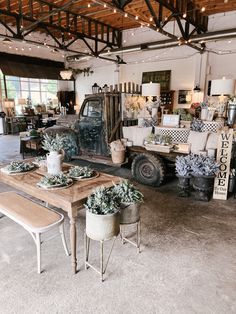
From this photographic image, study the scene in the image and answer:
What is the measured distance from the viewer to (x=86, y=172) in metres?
2.69

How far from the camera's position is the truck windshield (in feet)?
16.9

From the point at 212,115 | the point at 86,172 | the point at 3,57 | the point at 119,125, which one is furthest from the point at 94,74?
the point at 86,172

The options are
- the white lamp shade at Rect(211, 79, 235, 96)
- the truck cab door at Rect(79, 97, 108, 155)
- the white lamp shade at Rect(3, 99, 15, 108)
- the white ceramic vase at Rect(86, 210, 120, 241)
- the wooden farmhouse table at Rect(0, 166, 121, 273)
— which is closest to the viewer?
the white ceramic vase at Rect(86, 210, 120, 241)

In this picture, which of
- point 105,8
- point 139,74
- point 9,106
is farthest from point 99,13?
point 9,106

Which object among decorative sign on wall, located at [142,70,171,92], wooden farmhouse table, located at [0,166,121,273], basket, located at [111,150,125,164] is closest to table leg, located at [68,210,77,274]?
wooden farmhouse table, located at [0,166,121,273]

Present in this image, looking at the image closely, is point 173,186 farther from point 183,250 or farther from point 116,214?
point 116,214

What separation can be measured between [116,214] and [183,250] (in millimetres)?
1030

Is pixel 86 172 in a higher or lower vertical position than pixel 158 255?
higher

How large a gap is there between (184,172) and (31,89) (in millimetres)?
11347

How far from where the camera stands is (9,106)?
37.1 feet

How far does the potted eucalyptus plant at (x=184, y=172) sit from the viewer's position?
12.6ft

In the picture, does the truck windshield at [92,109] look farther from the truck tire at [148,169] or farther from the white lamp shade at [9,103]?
the white lamp shade at [9,103]

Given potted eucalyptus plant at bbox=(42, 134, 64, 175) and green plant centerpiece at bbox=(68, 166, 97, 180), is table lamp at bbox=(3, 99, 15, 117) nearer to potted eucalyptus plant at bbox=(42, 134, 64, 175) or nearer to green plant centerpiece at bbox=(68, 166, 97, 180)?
potted eucalyptus plant at bbox=(42, 134, 64, 175)

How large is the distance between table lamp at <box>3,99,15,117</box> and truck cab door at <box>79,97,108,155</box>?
7.24 metres
